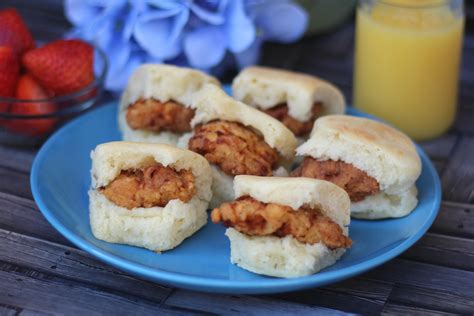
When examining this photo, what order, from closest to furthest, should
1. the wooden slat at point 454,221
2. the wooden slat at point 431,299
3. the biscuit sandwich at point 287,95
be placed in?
1. the wooden slat at point 431,299
2. the wooden slat at point 454,221
3. the biscuit sandwich at point 287,95

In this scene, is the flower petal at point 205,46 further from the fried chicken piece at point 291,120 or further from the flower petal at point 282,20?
the fried chicken piece at point 291,120

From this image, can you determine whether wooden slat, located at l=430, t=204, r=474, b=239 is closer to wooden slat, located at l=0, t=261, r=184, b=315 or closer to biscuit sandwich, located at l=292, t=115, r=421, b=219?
biscuit sandwich, located at l=292, t=115, r=421, b=219

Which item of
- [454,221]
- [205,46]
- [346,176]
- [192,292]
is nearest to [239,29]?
[205,46]

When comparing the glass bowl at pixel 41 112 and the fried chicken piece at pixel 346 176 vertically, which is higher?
the fried chicken piece at pixel 346 176

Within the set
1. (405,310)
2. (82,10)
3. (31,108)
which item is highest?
(82,10)

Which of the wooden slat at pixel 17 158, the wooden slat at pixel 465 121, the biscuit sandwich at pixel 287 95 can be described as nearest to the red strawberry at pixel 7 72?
the wooden slat at pixel 17 158

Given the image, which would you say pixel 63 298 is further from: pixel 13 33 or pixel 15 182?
pixel 13 33

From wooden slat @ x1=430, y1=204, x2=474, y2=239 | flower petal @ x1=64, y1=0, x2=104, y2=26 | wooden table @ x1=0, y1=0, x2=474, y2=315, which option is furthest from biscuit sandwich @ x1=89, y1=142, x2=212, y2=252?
flower petal @ x1=64, y1=0, x2=104, y2=26
